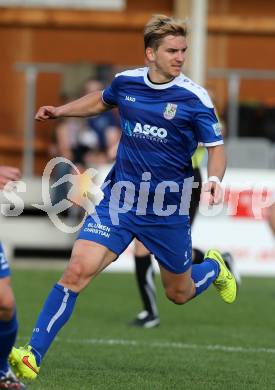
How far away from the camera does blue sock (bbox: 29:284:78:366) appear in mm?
7062

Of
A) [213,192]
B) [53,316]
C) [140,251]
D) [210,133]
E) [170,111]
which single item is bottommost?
[140,251]

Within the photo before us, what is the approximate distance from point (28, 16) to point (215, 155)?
524 inches

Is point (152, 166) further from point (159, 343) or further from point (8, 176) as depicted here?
point (159, 343)

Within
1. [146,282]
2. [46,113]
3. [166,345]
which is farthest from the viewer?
[146,282]

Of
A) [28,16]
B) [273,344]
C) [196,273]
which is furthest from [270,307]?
[28,16]

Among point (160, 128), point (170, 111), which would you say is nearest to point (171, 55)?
point (170, 111)

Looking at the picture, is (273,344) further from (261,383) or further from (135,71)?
(135,71)

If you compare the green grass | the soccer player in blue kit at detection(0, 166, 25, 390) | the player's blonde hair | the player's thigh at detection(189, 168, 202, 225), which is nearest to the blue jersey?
the player's blonde hair

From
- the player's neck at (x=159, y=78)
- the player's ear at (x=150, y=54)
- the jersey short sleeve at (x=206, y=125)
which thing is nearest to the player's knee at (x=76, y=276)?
the jersey short sleeve at (x=206, y=125)

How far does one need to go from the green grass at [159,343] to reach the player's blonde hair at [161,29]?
6.89 ft

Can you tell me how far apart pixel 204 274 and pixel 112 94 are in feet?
4.70

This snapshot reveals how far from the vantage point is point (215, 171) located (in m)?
7.29

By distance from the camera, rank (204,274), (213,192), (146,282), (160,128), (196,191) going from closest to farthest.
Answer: (213,192) < (160,128) < (204,274) < (196,191) < (146,282)

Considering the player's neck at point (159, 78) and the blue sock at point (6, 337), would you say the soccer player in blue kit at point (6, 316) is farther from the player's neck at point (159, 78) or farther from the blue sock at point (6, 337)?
the player's neck at point (159, 78)
